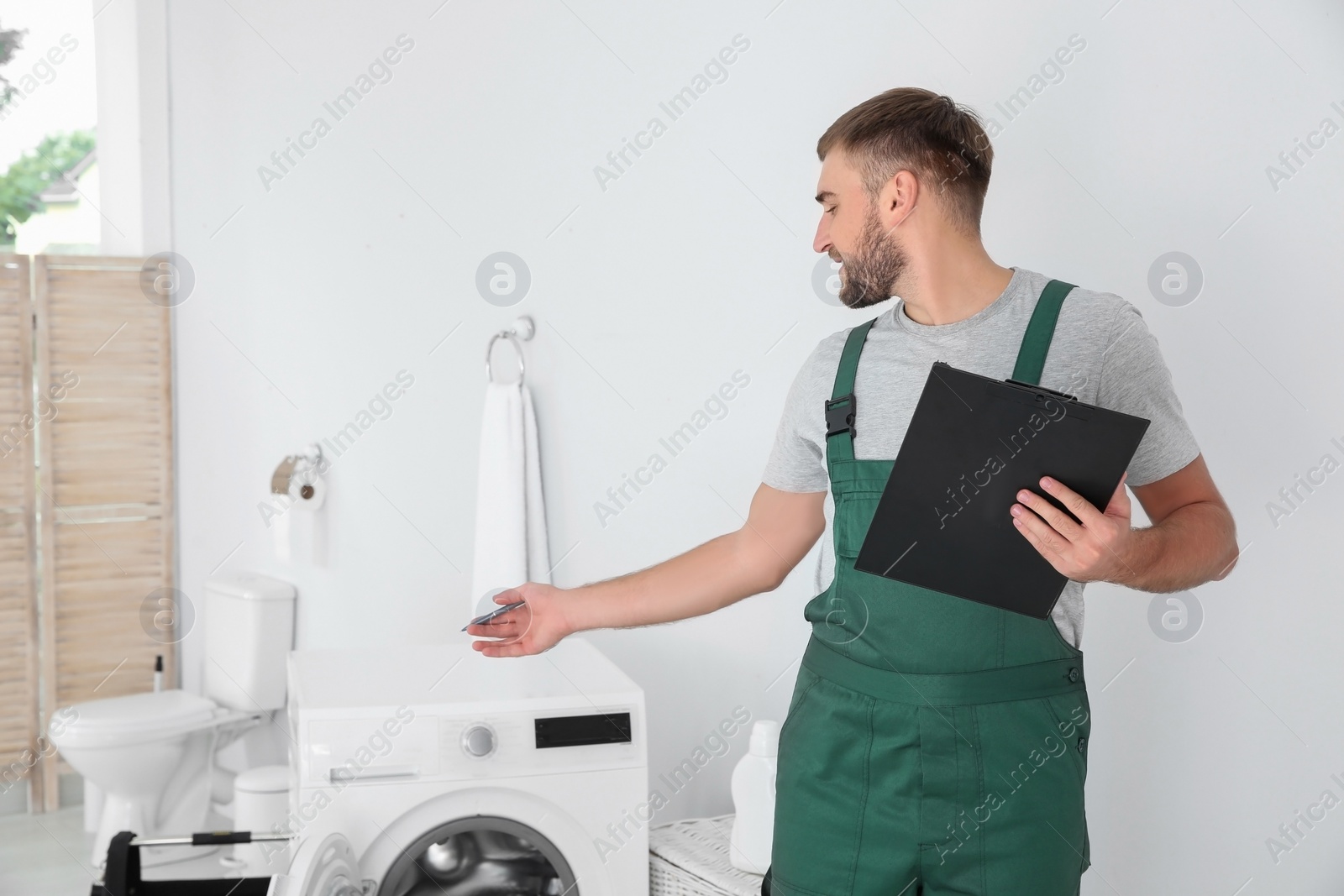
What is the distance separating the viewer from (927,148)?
117 cm

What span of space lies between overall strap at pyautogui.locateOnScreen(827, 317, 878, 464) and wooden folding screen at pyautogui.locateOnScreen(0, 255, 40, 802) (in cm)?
316

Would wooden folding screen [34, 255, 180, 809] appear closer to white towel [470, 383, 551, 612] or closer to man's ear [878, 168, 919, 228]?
white towel [470, 383, 551, 612]

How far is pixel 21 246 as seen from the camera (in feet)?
12.6

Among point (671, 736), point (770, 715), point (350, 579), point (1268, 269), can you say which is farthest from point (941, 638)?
point (350, 579)

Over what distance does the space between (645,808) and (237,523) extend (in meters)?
2.36

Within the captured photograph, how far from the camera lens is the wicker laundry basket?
5.59 ft

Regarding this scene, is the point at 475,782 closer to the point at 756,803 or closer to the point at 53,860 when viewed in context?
the point at 756,803

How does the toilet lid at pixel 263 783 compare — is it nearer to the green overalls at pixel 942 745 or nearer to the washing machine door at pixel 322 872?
the washing machine door at pixel 322 872

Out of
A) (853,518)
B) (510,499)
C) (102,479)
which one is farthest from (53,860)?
(853,518)

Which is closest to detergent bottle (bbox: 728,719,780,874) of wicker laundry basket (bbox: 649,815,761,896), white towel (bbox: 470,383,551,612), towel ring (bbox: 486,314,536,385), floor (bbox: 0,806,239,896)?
wicker laundry basket (bbox: 649,815,761,896)

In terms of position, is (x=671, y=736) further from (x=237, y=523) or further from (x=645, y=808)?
(x=237, y=523)

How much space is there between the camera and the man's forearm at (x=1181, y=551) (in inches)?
37.9

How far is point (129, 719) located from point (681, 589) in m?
2.36

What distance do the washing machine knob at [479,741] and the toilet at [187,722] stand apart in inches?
70.5
